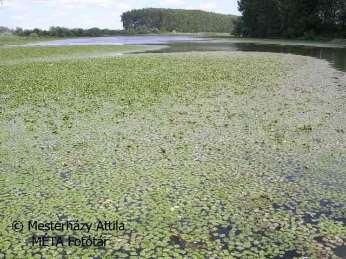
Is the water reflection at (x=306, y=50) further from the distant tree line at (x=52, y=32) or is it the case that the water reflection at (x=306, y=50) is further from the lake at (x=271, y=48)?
the distant tree line at (x=52, y=32)

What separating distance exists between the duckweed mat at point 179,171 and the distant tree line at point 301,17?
35.2m

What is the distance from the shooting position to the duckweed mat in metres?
3.93

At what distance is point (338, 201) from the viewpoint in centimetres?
476

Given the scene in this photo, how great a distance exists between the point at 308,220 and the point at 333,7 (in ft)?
143

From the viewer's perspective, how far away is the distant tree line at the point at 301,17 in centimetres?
4347

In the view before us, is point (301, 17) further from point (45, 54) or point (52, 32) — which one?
point (52, 32)

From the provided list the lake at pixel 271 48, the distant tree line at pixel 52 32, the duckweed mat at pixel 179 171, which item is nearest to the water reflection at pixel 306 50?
the lake at pixel 271 48

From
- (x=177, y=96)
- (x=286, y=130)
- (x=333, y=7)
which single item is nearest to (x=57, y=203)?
(x=286, y=130)

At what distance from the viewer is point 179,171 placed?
567 centimetres

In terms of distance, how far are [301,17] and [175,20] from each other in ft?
357

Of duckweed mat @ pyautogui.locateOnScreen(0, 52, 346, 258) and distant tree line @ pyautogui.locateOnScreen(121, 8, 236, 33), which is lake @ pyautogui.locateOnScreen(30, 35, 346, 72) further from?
distant tree line @ pyautogui.locateOnScreen(121, 8, 236, 33)

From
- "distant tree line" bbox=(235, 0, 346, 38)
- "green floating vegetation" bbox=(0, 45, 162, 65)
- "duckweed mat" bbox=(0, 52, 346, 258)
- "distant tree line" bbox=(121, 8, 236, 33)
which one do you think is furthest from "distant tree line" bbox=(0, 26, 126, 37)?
"duckweed mat" bbox=(0, 52, 346, 258)

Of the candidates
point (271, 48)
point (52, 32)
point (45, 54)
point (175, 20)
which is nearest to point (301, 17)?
point (271, 48)

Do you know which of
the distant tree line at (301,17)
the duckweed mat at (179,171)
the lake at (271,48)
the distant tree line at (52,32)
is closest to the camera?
the duckweed mat at (179,171)
